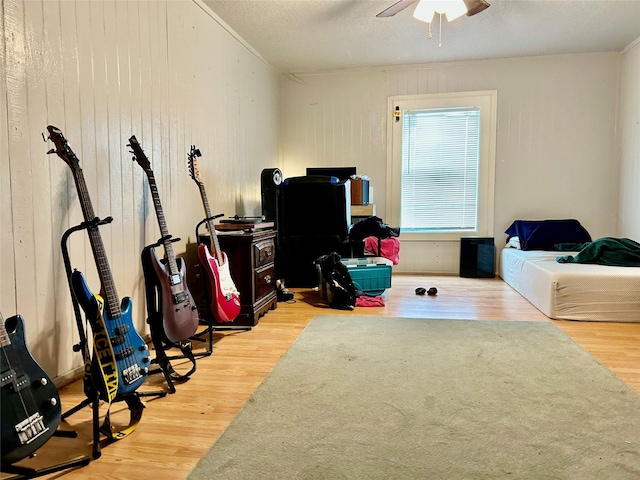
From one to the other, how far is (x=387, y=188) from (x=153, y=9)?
3.24 meters

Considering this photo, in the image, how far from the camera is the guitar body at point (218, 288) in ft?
8.22

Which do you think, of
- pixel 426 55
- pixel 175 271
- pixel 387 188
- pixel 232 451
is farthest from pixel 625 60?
pixel 232 451

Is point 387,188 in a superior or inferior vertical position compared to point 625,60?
inferior

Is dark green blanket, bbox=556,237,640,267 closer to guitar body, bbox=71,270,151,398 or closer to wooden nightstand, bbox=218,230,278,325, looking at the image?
wooden nightstand, bbox=218,230,278,325

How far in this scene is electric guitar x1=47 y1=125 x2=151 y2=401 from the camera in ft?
4.85

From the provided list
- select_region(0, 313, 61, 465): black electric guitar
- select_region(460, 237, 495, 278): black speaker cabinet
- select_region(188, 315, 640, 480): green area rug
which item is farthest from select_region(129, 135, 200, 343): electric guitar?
select_region(460, 237, 495, 278): black speaker cabinet

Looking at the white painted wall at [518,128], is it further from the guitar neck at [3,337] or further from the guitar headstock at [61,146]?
the guitar neck at [3,337]

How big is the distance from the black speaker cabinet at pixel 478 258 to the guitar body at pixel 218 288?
3.22 m

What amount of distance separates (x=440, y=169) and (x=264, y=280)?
113 inches

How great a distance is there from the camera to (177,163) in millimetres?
2951

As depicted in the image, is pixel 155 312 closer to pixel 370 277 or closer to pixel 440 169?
pixel 370 277

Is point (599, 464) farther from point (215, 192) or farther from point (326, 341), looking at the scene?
point (215, 192)

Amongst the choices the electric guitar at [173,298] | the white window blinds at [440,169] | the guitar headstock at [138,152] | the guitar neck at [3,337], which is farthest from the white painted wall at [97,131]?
the white window blinds at [440,169]

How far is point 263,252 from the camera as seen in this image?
3.16 m
